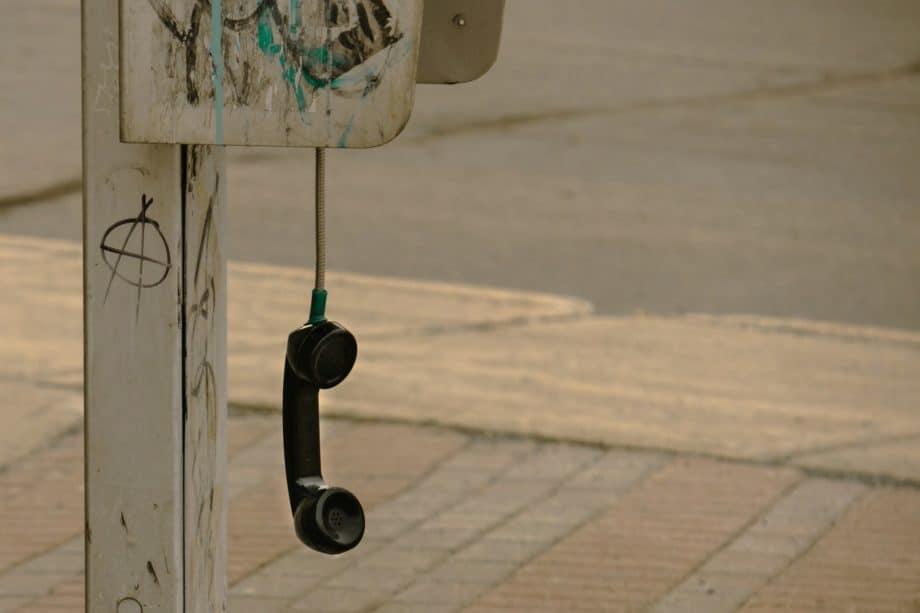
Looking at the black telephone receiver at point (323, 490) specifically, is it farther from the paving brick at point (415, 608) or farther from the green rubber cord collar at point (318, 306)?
the paving brick at point (415, 608)

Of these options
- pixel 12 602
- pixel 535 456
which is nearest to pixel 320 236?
pixel 12 602

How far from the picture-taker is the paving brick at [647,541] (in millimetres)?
4281

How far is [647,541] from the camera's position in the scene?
4.64m

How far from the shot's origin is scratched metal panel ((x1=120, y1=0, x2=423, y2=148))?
245cm

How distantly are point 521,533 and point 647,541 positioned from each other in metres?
0.32

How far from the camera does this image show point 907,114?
11344 mm

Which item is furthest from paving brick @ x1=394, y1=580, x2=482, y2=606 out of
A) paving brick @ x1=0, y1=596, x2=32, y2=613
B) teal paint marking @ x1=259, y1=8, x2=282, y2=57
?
teal paint marking @ x1=259, y1=8, x2=282, y2=57

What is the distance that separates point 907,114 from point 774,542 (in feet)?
23.7

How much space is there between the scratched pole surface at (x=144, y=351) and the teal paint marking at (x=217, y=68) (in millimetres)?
205

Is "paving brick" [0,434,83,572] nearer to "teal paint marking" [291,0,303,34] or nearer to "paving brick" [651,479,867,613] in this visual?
"paving brick" [651,479,867,613]

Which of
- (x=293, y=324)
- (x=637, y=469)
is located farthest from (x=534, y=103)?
(x=637, y=469)

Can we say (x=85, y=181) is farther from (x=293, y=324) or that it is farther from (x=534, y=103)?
(x=534, y=103)

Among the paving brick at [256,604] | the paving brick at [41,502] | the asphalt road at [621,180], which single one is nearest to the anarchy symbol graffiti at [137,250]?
the paving brick at [256,604]

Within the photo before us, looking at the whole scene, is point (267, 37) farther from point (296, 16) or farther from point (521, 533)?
point (521, 533)
